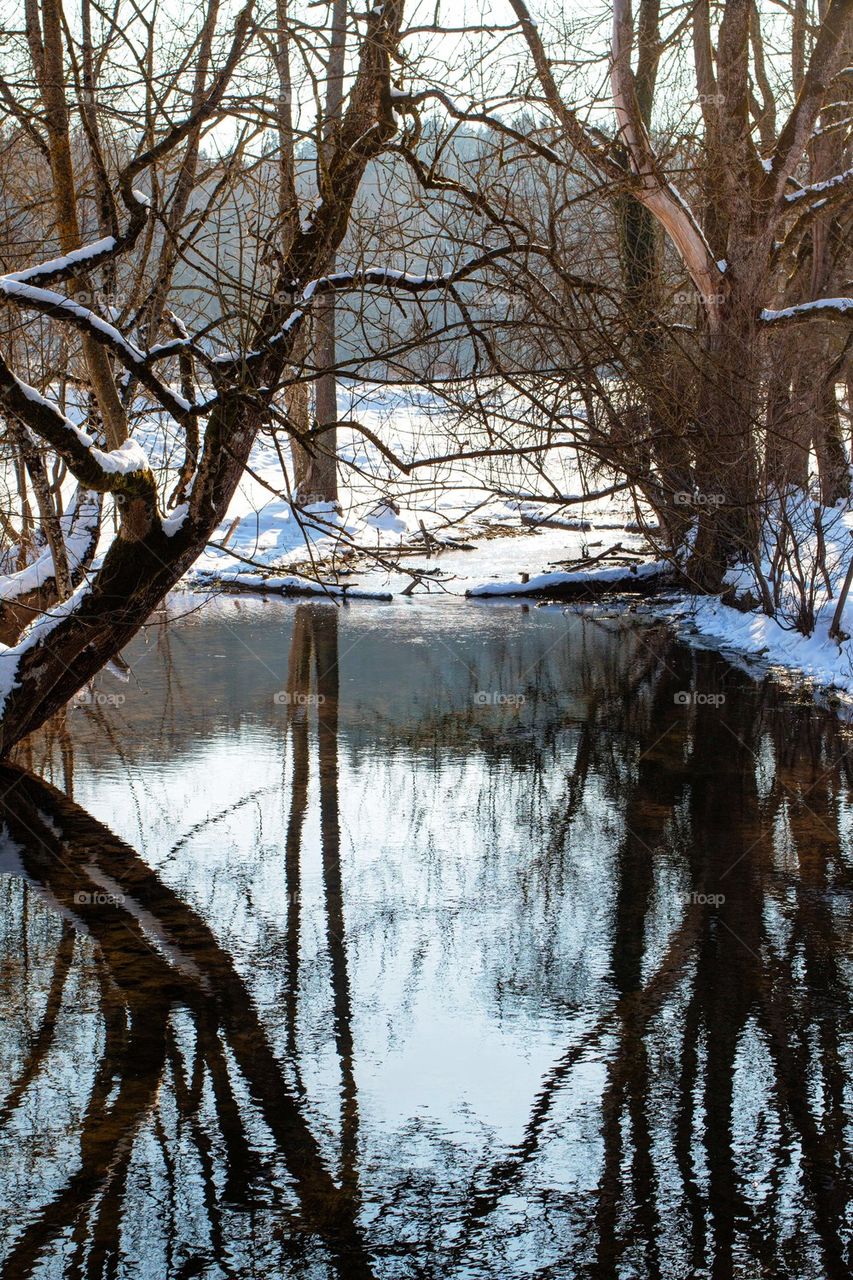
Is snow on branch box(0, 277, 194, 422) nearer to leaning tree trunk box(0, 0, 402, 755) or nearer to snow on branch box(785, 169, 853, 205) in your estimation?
leaning tree trunk box(0, 0, 402, 755)

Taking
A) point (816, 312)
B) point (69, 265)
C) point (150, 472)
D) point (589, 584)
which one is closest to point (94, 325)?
point (69, 265)

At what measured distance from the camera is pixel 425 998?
6.03 metres

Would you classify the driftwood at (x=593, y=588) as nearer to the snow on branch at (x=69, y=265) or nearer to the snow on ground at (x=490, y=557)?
the snow on ground at (x=490, y=557)

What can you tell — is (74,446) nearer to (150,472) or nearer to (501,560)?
(150,472)

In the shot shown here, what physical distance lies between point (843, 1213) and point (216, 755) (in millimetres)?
6626

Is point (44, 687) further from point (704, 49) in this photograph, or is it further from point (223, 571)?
point (704, 49)

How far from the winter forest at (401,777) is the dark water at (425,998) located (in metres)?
0.02

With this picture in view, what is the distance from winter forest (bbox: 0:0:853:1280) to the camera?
4582 millimetres

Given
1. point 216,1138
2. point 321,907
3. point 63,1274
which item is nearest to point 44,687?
point 321,907

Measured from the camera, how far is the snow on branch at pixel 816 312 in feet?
48.3

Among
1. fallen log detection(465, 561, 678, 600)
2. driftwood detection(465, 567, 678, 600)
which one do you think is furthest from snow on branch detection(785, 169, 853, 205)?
driftwood detection(465, 567, 678, 600)

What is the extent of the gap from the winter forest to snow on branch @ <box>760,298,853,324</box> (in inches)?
1.6

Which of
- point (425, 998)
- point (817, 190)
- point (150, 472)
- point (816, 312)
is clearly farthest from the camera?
point (817, 190)

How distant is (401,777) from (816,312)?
26.7 ft
